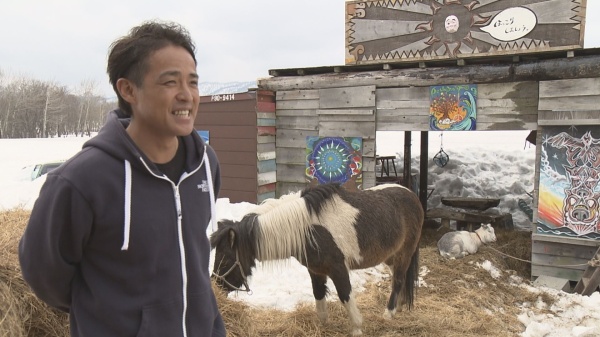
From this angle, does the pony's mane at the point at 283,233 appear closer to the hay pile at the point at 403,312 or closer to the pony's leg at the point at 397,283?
the hay pile at the point at 403,312

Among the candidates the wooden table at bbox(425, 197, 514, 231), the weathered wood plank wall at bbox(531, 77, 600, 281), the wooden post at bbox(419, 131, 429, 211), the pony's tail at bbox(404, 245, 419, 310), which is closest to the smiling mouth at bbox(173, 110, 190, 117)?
the pony's tail at bbox(404, 245, 419, 310)

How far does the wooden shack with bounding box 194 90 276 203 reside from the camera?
8430 millimetres

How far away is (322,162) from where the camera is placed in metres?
8.12

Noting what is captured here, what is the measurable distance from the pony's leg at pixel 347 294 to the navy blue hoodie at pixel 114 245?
272 centimetres

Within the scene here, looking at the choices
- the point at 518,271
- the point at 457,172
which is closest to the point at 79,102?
the point at 457,172

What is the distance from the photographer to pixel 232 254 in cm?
385

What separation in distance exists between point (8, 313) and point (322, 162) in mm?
6134

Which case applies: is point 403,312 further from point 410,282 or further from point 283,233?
point 283,233

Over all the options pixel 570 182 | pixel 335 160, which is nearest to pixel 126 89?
pixel 570 182

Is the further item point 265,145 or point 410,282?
point 265,145

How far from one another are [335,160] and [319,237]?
4118mm

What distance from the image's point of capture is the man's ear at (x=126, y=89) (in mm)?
1336

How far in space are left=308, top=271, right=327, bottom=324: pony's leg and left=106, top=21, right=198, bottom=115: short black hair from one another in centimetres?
332

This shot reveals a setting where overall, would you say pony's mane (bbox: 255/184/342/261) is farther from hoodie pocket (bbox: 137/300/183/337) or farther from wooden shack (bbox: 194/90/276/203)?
wooden shack (bbox: 194/90/276/203)
